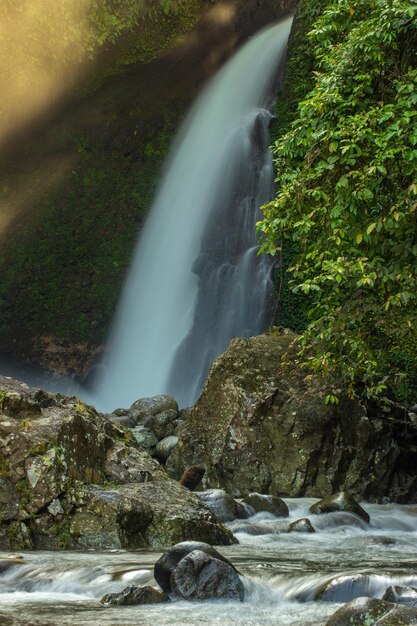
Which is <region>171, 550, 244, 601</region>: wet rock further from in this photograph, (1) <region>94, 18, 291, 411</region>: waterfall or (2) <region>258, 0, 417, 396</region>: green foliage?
(1) <region>94, 18, 291, 411</region>: waterfall

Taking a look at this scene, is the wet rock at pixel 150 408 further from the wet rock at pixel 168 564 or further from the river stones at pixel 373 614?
the river stones at pixel 373 614

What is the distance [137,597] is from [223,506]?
4.20 metres

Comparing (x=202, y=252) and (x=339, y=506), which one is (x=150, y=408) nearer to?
(x=339, y=506)

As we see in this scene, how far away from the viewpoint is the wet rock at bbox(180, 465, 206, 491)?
464 inches

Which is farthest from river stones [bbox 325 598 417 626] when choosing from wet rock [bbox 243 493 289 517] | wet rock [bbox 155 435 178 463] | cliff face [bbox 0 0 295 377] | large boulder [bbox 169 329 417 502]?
cliff face [bbox 0 0 295 377]

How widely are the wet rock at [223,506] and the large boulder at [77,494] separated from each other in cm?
92

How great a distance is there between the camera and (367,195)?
7887 millimetres

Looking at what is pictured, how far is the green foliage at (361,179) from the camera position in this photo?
7.96 m

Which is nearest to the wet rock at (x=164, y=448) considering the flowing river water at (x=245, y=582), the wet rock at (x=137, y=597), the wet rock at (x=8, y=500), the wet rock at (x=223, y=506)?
the wet rock at (x=223, y=506)

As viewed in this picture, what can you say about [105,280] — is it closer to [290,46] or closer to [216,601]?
[290,46]

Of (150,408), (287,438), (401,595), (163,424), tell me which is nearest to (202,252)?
(150,408)

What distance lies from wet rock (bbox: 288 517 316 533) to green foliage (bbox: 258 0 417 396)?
1.94 m

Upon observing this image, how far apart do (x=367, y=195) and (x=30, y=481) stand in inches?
174

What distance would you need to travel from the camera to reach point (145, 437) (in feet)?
52.7
